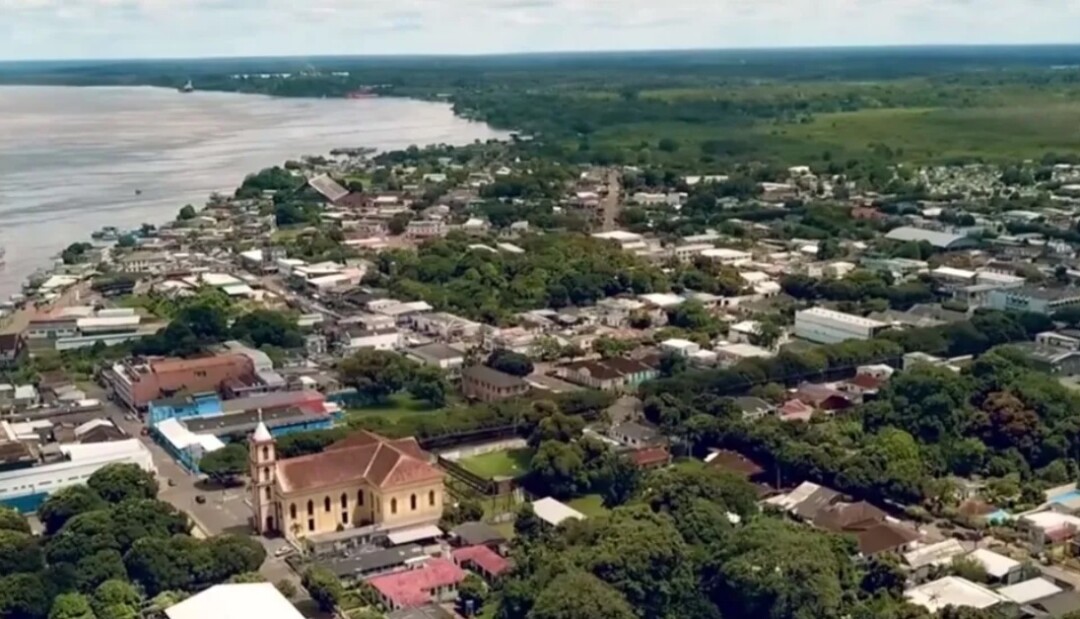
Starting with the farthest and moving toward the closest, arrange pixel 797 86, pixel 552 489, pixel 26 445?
1. pixel 797 86
2. pixel 26 445
3. pixel 552 489

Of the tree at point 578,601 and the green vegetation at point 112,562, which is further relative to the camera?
the green vegetation at point 112,562

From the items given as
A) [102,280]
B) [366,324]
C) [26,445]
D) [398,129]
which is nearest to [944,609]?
[26,445]

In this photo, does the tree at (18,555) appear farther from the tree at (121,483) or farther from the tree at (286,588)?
the tree at (286,588)

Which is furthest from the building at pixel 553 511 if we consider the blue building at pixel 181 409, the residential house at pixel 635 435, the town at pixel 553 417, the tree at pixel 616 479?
the blue building at pixel 181 409

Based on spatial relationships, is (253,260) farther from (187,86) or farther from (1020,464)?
(187,86)

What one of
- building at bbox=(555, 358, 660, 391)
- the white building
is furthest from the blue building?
the white building

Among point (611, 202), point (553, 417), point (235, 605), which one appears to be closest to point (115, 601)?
point (235, 605)
